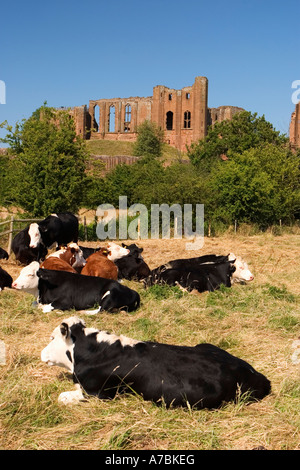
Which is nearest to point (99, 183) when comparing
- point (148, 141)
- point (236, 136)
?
point (236, 136)

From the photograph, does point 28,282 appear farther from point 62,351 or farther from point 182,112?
point 182,112

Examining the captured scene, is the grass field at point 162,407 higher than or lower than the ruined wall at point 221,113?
lower

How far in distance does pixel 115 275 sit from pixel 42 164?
930cm

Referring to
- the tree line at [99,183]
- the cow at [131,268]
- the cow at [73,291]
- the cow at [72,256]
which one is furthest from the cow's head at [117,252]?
the tree line at [99,183]

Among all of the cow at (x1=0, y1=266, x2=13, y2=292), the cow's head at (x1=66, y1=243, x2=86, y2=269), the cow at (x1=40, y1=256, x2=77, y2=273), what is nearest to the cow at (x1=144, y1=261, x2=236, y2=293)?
the cow's head at (x1=66, y1=243, x2=86, y2=269)

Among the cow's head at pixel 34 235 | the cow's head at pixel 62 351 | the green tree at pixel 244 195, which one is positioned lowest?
the cow's head at pixel 62 351

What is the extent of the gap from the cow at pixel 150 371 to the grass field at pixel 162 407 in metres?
0.10

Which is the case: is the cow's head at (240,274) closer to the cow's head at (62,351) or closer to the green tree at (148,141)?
the cow's head at (62,351)

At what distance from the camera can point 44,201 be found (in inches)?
702

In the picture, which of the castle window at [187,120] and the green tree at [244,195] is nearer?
the green tree at [244,195]

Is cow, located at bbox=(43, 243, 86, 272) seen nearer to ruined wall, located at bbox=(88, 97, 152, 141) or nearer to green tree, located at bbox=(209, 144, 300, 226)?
green tree, located at bbox=(209, 144, 300, 226)

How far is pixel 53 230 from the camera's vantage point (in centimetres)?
1333

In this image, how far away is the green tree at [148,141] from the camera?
6681 centimetres

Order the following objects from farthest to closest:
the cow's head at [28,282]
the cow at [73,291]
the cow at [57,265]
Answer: the cow at [57,265] → the cow's head at [28,282] → the cow at [73,291]
